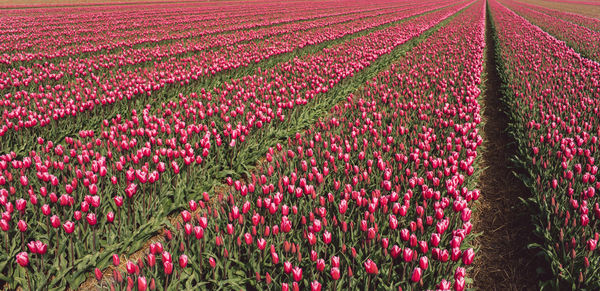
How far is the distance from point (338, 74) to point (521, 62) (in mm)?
6796

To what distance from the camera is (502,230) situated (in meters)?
4.18

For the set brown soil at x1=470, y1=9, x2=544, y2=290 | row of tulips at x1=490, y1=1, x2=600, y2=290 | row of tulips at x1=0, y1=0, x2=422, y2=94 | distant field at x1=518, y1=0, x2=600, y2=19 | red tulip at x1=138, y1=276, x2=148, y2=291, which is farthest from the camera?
distant field at x1=518, y1=0, x2=600, y2=19

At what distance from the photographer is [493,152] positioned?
20.9ft

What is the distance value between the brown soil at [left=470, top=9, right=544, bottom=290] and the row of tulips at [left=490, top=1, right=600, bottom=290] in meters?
0.24

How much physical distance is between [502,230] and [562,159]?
1521 millimetres

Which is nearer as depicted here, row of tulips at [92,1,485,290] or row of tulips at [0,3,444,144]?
row of tulips at [92,1,485,290]

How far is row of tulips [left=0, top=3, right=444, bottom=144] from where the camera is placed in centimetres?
581

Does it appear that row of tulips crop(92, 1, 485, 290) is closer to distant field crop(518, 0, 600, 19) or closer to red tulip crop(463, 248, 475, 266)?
red tulip crop(463, 248, 475, 266)

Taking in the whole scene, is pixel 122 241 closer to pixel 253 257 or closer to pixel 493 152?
pixel 253 257

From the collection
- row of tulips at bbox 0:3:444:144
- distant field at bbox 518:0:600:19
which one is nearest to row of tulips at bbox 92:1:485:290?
row of tulips at bbox 0:3:444:144

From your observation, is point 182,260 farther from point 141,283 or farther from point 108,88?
point 108,88

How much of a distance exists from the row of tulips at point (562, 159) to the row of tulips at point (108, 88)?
7.29m

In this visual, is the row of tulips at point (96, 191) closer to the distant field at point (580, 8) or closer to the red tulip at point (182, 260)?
the red tulip at point (182, 260)

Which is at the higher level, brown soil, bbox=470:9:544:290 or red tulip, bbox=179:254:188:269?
red tulip, bbox=179:254:188:269
